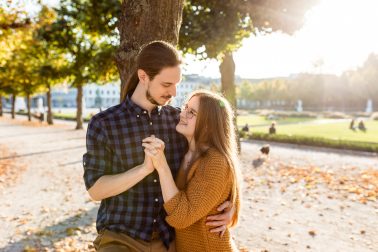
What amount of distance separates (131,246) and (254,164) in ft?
43.8

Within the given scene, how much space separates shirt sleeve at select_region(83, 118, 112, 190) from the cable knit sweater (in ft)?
1.90

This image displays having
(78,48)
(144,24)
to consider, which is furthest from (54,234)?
(78,48)

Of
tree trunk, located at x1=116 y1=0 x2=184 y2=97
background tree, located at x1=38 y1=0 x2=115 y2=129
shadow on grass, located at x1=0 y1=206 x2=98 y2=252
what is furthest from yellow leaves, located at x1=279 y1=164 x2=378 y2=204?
background tree, located at x1=38 y1=0 x2=115 y2=129

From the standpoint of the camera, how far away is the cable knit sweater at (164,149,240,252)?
2.78 metres

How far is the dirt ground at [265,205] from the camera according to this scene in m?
7.10

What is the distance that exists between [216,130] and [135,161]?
720 millimetres

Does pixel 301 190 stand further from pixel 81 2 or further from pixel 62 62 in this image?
pixel 62 62

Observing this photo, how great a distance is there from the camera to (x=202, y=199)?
9.11 feet

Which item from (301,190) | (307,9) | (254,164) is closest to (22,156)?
(254,164)

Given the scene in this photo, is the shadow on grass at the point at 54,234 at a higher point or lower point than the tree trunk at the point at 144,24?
lower

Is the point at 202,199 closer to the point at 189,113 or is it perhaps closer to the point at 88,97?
the point at 189,113

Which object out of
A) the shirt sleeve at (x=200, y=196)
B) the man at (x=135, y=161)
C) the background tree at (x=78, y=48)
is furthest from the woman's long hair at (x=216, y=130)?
the background tree at (x=78, y=48)

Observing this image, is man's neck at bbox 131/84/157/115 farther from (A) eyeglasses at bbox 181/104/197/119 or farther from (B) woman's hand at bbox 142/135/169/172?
(B) woman's hand at bbox 142/135/169/172

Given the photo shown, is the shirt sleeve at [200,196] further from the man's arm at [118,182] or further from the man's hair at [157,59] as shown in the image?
the man's hair at [157,59]
